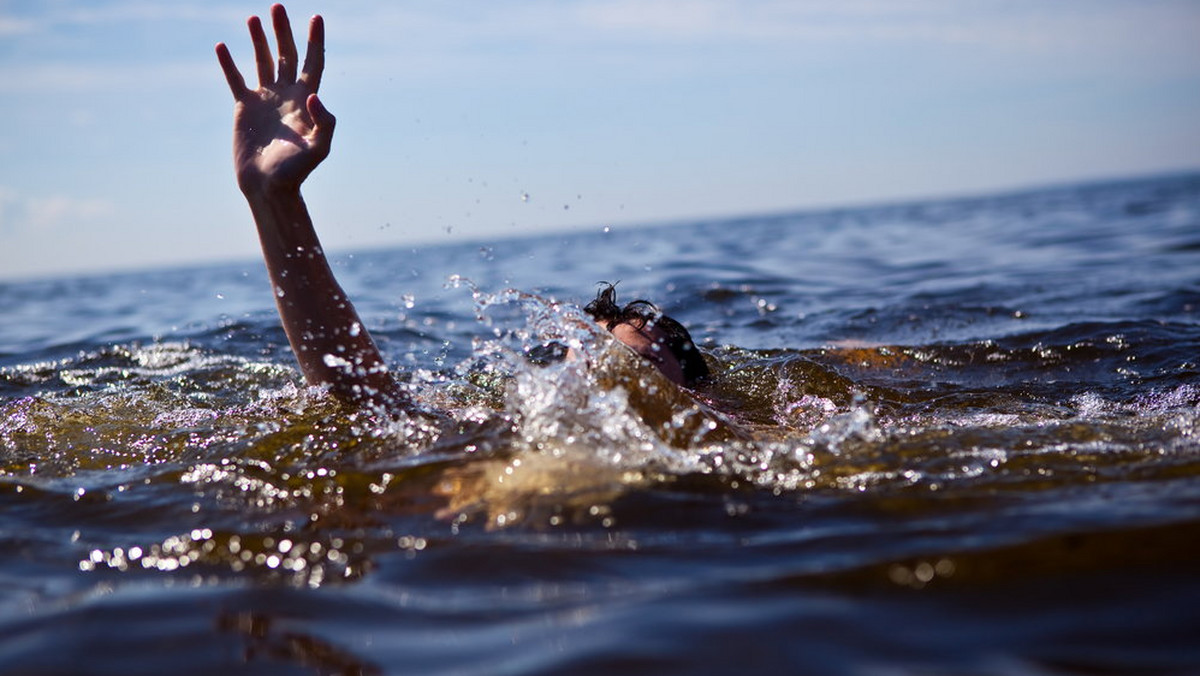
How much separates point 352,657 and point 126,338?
302 inches

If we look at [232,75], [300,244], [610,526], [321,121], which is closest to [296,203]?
[300,244]

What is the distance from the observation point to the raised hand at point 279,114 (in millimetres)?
3561

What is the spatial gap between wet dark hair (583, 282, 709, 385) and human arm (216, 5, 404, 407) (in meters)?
1.19

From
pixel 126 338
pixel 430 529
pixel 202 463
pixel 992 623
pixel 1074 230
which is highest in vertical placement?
pixel 1074 230

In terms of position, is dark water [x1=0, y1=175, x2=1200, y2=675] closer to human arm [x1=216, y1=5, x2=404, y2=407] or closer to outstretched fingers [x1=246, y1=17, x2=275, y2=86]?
human arm [x1=216, y1=5, x2=404, y2=407]

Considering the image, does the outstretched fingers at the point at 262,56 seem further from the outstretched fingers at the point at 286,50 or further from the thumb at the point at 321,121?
the thumb at the point at 321,121

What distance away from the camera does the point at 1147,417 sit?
3.80 m

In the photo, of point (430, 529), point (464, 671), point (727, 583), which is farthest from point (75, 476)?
point (727, 583)

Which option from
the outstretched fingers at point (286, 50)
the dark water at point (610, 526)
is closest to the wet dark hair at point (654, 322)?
the dark water at point (610, 526)

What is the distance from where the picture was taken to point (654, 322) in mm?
4605

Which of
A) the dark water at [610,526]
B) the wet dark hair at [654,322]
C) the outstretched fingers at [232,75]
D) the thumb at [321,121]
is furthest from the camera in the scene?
the wet dark hair at [654,322]

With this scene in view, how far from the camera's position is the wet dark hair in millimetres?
4566

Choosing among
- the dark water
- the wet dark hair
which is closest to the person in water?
the dark water

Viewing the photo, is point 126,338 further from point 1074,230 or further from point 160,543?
point 1074,230
